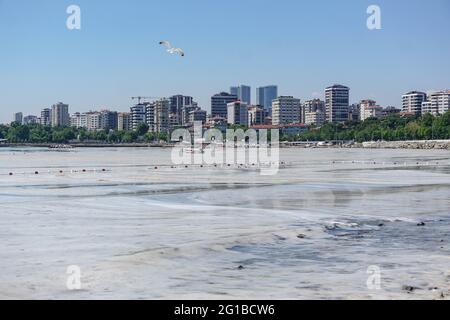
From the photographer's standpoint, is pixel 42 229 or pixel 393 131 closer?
pixel 42 229

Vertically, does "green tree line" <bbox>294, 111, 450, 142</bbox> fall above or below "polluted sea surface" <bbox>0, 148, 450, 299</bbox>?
above

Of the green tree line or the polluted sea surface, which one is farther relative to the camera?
the green tree line

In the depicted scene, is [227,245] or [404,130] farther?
[404,130]

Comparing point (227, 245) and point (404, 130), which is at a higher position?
point (404, 130)

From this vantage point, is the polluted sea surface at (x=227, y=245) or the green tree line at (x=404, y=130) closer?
the polluted sea surface at (x=227, y=245)

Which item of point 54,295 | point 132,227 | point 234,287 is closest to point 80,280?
point 54,295

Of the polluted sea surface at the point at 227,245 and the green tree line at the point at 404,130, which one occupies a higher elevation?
the green tree line at the point at 404,130

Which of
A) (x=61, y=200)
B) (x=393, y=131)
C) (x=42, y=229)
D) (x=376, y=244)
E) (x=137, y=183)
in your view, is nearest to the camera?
(x=376, y=244)

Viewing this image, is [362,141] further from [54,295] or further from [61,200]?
[54,295]
